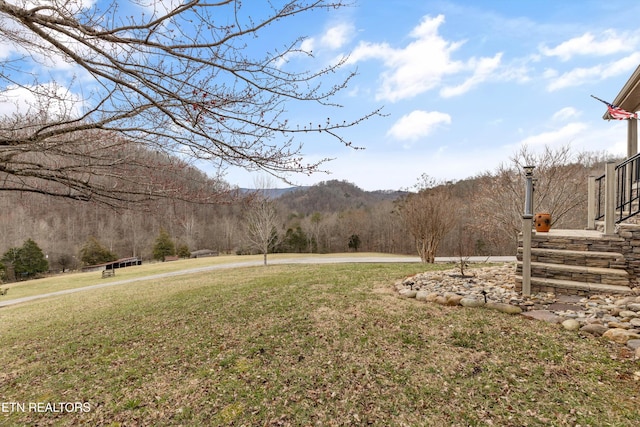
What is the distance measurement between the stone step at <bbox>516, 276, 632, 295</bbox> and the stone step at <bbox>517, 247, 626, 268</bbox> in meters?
0.35

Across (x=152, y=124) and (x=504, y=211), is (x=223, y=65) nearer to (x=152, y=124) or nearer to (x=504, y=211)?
(x=152, y=124)

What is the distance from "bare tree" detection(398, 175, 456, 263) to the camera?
11.1 metres

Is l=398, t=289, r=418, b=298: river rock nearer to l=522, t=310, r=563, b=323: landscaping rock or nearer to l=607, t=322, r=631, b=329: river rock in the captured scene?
l=522, t=310, r=563, b=323: landscaping rock

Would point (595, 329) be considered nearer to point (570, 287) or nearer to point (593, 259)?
point (570, 287)

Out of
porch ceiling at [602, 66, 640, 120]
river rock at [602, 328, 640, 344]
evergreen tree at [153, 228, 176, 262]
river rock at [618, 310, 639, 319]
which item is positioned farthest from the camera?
evergreen tree at [153, 228, 176, 262]

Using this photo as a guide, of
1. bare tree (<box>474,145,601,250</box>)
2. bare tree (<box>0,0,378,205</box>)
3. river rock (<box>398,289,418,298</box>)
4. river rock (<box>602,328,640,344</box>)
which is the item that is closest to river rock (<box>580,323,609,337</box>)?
river rock (<box>602,328,640,344</box>)

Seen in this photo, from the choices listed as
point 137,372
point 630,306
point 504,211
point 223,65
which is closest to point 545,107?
point 504,211

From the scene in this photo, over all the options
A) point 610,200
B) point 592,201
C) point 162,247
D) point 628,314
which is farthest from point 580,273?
point 162,247

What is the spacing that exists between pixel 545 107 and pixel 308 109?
394 inches

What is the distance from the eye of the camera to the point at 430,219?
11.2 meters

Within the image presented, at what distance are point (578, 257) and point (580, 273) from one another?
27cm

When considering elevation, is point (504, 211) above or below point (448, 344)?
above

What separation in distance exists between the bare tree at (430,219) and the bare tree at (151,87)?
31.0 ft

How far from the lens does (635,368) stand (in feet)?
8.64
